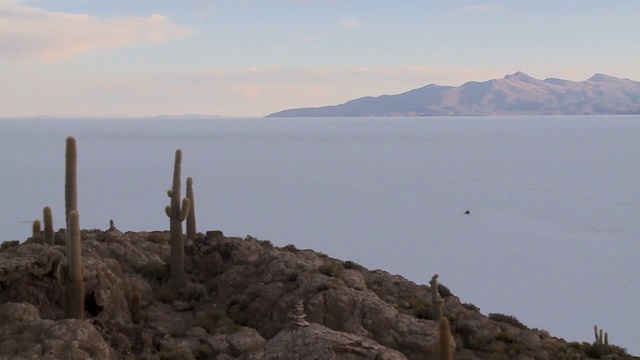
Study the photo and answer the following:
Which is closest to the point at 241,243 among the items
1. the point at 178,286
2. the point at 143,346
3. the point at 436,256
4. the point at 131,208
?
the point at 178,286

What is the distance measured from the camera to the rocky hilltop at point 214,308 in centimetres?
1187

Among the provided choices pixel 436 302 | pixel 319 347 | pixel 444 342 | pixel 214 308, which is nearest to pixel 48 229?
pixel 214 308

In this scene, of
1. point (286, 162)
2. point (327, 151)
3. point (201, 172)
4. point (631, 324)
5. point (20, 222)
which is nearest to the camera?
point (631, 324)

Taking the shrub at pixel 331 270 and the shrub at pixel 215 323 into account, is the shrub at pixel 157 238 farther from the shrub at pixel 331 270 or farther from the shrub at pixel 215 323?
the shrub at pixel 331 270

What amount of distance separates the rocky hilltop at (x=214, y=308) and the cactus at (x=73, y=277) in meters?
0.56

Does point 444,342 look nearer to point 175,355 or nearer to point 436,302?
point 436,302

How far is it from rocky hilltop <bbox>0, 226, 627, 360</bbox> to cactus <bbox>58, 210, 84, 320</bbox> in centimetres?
56

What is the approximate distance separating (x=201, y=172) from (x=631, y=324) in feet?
196

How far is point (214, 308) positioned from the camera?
1622cm

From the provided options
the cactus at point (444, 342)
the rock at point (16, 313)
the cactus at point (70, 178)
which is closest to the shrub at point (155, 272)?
the cactus at point (70, 178)

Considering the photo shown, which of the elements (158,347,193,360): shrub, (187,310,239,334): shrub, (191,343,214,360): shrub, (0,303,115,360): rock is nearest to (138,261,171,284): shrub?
(187,310,239,334): shrub

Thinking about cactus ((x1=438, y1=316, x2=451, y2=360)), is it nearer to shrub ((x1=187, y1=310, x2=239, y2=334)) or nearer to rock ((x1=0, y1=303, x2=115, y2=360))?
shrub ((x1=187, y1=310, x2=239, y2=334))

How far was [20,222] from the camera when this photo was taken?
151ft

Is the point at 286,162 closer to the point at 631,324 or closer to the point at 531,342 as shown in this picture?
the point at 631,324
